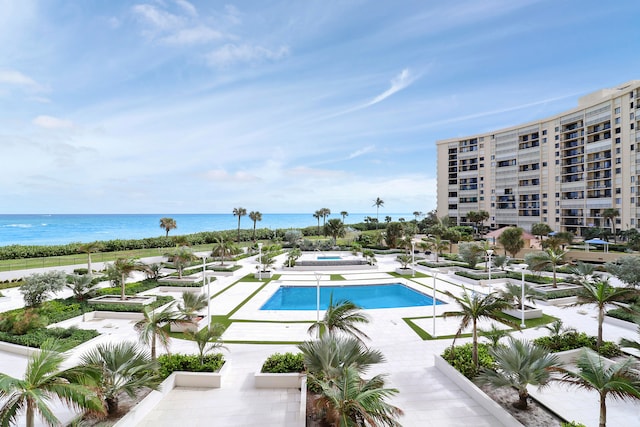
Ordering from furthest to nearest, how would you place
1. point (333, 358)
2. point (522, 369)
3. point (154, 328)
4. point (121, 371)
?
point (154, 328)
point (522, 369)
point (121, 371)
point (333, 358)

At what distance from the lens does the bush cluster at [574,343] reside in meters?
11.8

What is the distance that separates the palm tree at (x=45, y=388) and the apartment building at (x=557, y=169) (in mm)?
63140

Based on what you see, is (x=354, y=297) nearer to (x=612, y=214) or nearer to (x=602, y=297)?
(x=602, y=297)

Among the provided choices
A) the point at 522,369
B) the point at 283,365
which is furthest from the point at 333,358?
the point at 522,369

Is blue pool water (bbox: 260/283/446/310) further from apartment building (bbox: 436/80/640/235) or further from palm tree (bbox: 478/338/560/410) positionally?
apartment building (bbox: 436/80/640/235)

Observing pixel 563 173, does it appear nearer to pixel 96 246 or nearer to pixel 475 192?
pixel 475 192

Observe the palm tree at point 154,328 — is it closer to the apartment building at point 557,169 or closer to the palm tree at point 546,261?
the palm tree at point 546,261

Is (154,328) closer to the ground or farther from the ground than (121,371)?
farther from the ground

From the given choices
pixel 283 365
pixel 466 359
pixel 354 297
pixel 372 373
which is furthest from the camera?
pixel 354 297

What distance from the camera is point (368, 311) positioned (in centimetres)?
1881

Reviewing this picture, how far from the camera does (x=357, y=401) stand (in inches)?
242

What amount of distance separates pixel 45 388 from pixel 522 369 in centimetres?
1043

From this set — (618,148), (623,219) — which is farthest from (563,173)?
(623,219)

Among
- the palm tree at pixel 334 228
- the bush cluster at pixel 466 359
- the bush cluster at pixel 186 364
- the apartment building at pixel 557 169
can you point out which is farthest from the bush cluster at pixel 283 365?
the apartment building at pixel 557 169
